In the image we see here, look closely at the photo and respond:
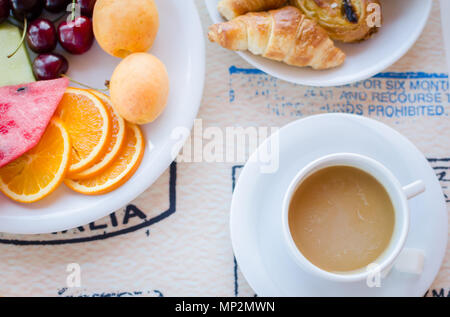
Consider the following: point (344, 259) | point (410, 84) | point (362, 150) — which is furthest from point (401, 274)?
point (410, 84)

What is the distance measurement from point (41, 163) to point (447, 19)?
89 cm

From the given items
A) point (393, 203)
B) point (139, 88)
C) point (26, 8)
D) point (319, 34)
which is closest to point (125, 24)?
point (139, 88)

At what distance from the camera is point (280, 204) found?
833 millimetres

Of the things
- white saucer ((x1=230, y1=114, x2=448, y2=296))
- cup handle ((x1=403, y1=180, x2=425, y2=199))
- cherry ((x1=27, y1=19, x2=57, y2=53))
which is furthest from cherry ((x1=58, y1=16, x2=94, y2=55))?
cup handle ((x1=403, y1=180, x2=425, y2=199))

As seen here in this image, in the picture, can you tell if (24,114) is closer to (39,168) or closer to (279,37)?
(39,168)

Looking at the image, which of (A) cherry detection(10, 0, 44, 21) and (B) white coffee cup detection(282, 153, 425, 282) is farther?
(A) cherry detection(10, 0, 44, 21)

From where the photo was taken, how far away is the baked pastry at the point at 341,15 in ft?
2.84

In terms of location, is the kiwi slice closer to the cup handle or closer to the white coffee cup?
the white coffee cup

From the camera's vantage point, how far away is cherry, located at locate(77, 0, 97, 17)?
885mm

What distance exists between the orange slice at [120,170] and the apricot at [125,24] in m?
0.15

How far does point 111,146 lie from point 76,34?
0.23 m

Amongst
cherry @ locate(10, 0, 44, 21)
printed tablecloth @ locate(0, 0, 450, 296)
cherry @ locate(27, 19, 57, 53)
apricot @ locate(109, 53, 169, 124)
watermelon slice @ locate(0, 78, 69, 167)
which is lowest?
printed tablecloth @ locate(0, 0, 450, 296)

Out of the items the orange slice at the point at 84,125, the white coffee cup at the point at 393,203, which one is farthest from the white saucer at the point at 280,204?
the orange slice at the point at 84,125

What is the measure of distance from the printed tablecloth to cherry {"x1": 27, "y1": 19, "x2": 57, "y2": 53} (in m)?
0.30
